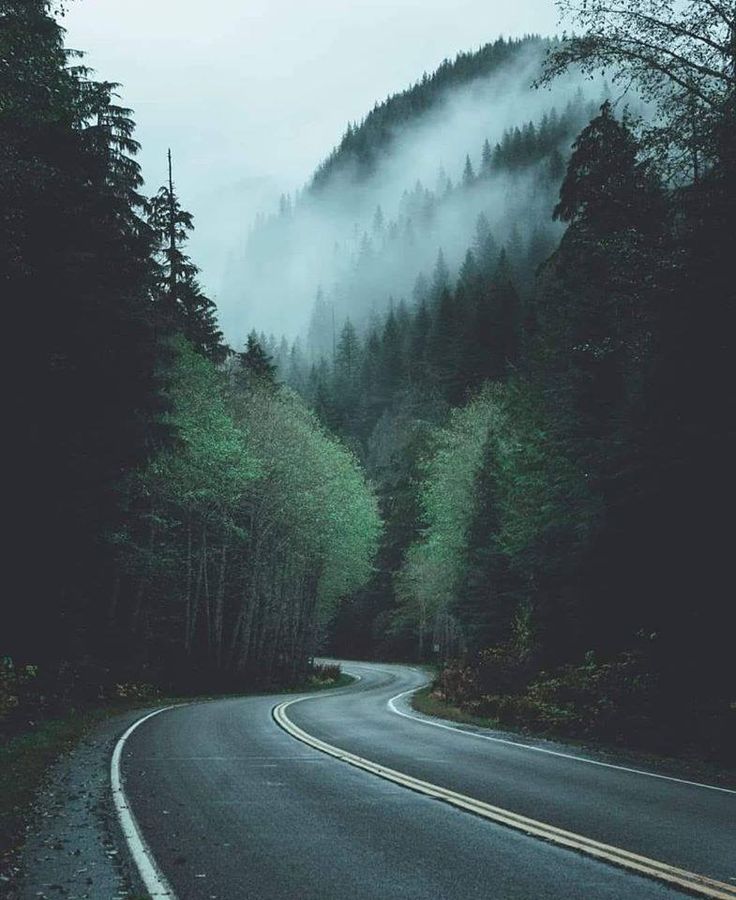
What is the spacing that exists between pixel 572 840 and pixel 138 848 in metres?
4.04

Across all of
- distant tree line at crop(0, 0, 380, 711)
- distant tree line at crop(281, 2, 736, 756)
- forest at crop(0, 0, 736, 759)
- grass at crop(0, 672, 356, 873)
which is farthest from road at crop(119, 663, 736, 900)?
distant tree line at crop(0, 0, 380, 711)

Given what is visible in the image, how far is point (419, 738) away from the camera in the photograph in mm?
18062

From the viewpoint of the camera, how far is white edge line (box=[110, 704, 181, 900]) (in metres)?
6.72

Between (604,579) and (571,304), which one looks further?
(571,304)

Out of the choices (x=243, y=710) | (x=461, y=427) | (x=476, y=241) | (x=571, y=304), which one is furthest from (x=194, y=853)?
(x=476, y=241)

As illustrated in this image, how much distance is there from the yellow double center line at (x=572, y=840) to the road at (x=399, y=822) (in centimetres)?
11

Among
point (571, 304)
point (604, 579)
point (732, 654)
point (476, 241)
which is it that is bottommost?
point (732, 654)

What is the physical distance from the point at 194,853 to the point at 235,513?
1335 inches

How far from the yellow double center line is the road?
115 millimetres

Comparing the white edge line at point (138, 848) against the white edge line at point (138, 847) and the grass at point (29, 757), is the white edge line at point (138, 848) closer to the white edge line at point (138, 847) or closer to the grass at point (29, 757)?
the white edge line at point (138, 847)

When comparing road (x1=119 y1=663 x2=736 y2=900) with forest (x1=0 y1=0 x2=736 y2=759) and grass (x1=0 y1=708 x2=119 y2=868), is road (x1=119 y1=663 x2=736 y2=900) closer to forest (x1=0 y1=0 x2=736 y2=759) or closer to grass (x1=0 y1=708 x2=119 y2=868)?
grass (x1=0 y1=708 x2=119 y2=868)

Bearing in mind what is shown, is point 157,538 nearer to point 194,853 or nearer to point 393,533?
point 194,853

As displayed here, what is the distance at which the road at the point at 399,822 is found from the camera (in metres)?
6.73

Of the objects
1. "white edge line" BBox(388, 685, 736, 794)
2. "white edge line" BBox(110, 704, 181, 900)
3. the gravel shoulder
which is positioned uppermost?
"white edge line" BBox(388, 685, 736, 794)
